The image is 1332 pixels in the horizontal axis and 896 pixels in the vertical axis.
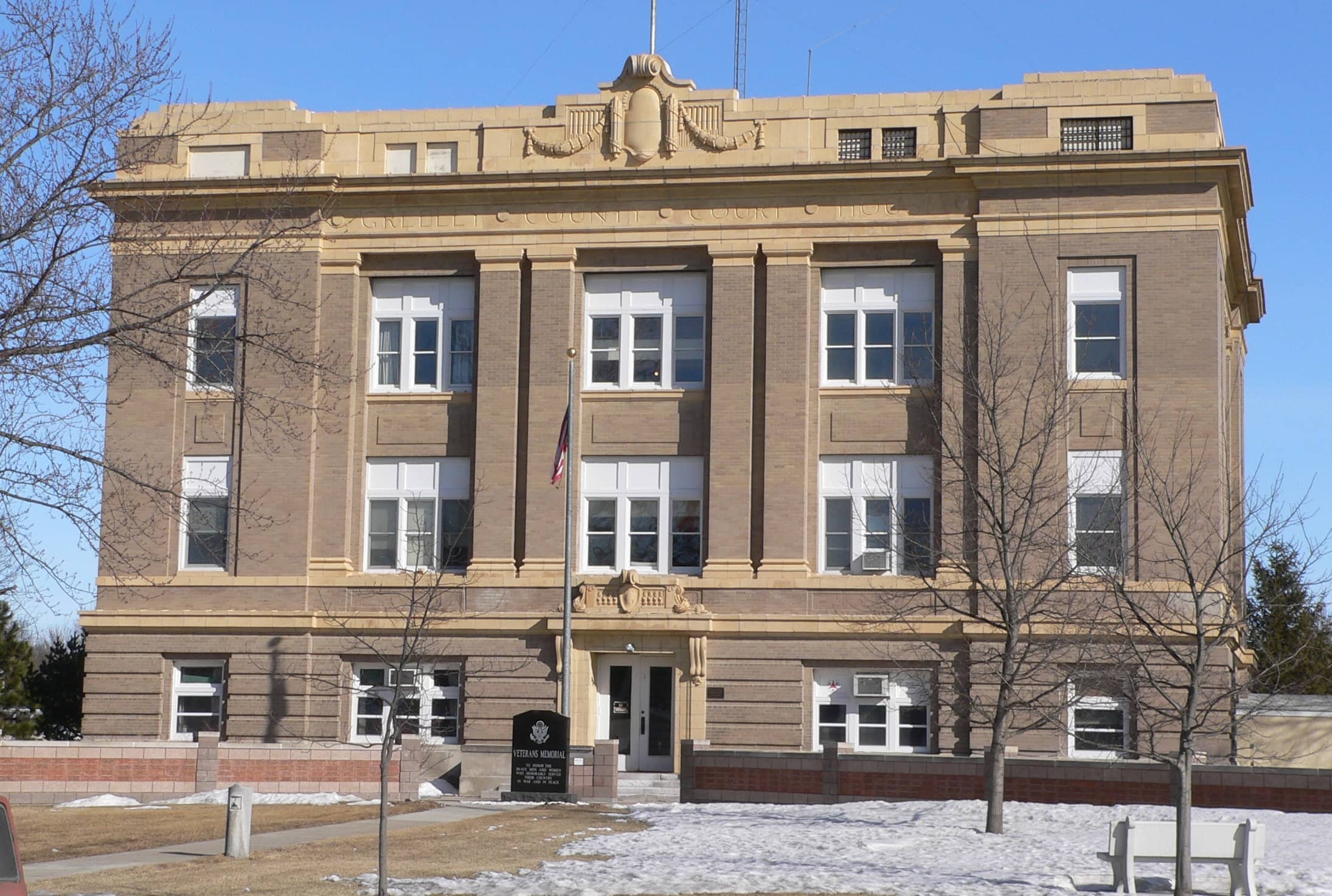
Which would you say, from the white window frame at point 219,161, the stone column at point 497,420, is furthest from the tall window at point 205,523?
the white window frame at point 219,161

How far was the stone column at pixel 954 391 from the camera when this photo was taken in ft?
114

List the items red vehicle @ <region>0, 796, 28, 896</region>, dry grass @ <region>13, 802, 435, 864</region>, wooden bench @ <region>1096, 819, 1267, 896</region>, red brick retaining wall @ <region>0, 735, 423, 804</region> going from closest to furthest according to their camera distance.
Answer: red vehicle @ <region>0, 796, 28, 896</region> → wooden bench @ <region>1096, 819, 1267, 896</region> → dry grass @ <region>13, 802, 435, 864</region> → red brick retaining wall @ <region>0, 735, 423, 804</region>

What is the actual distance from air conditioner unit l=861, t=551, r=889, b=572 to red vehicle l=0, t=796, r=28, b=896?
1079 inches

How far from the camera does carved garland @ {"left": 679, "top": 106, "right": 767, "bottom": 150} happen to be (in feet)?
125

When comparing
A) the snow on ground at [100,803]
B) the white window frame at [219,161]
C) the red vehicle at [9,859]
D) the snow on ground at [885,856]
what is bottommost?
the snow on ground at [100,803]

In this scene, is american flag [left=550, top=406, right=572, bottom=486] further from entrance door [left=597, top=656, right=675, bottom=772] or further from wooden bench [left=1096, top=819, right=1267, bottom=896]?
wooden bench [left=1096, top=819, right=1267, bottom=896]

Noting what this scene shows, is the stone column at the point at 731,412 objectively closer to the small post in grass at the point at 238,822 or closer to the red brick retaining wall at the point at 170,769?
the red brick retaining wall at the point at 170,769

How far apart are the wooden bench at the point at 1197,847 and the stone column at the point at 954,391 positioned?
14.5m

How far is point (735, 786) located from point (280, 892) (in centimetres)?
1383

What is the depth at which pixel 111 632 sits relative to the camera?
127ft

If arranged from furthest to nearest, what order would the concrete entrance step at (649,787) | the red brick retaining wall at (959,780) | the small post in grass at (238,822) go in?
the concrete entrance step at (649,787), the red brick retaining wall at (959,780), the small post in grass at (238,822)

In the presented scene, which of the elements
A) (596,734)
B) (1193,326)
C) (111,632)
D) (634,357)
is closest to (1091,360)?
(1193,326)

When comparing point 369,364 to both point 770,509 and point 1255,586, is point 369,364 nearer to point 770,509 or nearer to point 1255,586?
point 770,509

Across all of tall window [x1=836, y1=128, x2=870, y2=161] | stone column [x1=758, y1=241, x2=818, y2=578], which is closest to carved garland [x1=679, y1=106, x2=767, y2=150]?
tall window [x1=836, y1=128, x2=870, y2=161]
